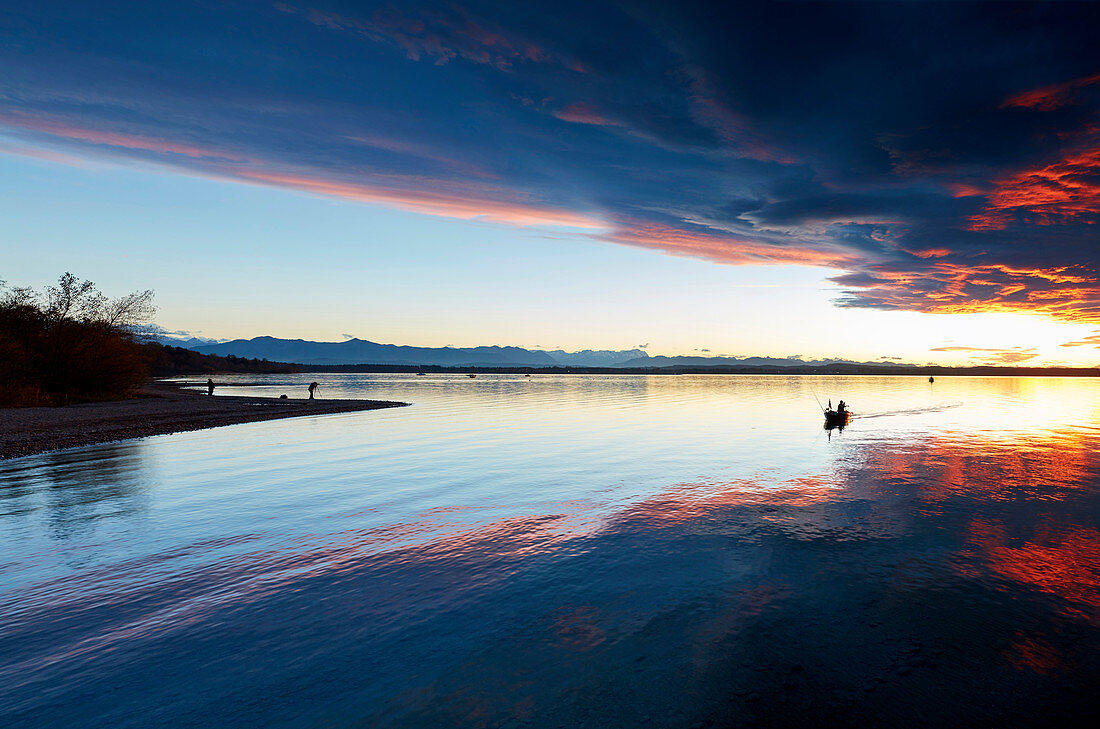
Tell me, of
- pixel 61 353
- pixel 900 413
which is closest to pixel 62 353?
pixel 61 353

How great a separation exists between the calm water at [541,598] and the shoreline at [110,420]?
25.5 ft

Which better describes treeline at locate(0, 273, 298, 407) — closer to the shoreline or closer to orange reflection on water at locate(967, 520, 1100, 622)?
the shoreline

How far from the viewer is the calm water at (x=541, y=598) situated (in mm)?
8531

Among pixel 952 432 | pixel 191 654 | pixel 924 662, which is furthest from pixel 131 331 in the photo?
pixel 952 432

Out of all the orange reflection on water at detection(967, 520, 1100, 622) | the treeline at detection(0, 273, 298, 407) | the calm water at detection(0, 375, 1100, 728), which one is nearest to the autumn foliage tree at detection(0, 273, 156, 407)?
the treeline at detection(0, 273, 298, 407)

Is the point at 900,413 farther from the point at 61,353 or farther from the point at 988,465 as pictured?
the point at 61,353

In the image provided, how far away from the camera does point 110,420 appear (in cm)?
4609

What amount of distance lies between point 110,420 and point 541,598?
52.4 meters

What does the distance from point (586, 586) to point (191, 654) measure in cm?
863

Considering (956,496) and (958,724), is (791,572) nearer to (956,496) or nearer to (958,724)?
(958,724)

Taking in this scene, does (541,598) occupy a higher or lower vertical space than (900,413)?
Answer: higher

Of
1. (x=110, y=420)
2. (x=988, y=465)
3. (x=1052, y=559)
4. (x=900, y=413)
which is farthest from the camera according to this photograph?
(x=900, y=413)

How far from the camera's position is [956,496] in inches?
917

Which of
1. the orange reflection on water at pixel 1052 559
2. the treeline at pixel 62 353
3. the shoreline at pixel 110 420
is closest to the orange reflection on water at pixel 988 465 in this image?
the orange reflection on water at pixel 1052 559
